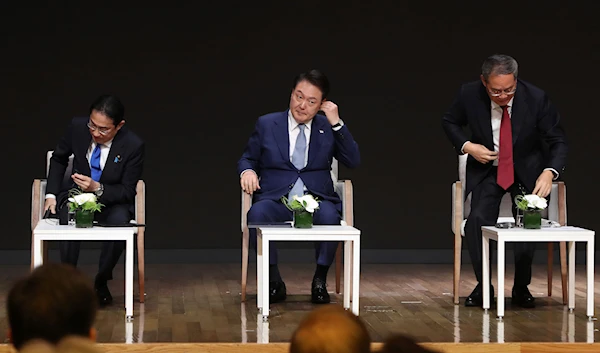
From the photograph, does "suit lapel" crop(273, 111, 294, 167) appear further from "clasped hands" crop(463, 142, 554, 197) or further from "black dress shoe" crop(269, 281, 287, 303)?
"clasped hands" crop(463, 142, 554, 197)

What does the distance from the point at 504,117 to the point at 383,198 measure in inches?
101

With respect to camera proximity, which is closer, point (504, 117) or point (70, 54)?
point (504, 117)

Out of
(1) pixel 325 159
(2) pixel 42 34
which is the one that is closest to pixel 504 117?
(1) pixel 325 159

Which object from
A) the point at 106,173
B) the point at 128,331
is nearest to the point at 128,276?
the point at 128,331

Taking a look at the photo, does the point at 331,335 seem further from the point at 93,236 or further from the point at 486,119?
the point at 486,119

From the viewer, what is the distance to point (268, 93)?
751 cm

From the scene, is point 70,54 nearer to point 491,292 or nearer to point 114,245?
point 114,245

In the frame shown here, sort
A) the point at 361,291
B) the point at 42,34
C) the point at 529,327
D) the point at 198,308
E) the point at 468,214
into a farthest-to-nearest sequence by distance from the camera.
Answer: the point at 42,34, the point at 361,291, the point at 468,214, the point at 198,308, the point at 529,327

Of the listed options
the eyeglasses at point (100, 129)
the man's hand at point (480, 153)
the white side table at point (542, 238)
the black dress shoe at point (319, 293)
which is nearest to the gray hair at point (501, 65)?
the man's hand at point (480, 153)

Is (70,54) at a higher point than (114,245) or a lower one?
higher

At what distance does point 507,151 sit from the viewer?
17.0 ft

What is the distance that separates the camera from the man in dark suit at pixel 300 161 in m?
5.16

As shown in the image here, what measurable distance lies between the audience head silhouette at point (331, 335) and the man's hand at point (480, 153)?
140 inches

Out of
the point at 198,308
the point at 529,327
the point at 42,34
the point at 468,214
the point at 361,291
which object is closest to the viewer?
the point at 529,327
